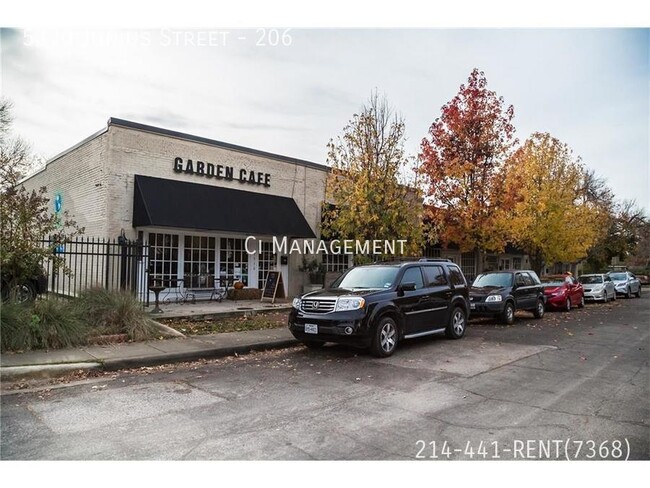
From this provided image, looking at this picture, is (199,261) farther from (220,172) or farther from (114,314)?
(114,314)

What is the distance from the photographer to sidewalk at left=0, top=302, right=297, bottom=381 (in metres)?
7.02

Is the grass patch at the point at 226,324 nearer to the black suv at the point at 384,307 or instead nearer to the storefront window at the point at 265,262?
the black suv at the point at 384,307

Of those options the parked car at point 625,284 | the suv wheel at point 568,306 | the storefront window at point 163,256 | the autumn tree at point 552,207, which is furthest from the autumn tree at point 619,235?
the storefront window at point 163,256

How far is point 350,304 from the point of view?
8.38 m

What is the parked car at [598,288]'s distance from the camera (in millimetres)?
22859

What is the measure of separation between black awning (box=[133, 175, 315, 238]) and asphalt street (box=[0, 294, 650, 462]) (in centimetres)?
669

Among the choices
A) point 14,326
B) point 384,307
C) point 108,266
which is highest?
point 108,266

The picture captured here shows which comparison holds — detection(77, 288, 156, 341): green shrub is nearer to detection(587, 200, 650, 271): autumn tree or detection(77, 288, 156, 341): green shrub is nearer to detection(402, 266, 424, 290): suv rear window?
detection(402, 266, 424, 290): suv rear window

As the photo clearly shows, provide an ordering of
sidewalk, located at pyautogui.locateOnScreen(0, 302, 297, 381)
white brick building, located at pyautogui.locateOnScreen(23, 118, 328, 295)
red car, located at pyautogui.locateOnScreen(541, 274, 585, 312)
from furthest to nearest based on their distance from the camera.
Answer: red car, located at pyautogui.locateOnScreen(541, 274, 585, 312) → white brick building, located at pyautogui.locateOnScreen(23, 118, 328, 295) → sidewalk, located at pyautogui.locateOnScreen(0, 302, 297, 381)

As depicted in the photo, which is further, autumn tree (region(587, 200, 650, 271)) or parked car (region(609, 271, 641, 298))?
autumn tree (region(587, 200, 650, 271))

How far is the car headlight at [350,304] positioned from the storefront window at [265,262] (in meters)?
9.99

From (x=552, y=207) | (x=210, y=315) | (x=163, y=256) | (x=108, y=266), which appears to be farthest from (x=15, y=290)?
(x=552, y=207)

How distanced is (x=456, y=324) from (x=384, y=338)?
291 cm

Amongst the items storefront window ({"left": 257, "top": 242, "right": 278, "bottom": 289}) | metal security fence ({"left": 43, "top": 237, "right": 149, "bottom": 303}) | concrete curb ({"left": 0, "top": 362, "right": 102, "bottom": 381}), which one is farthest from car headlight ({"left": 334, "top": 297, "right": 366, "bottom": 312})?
storefront window ({"left": 257, "top": 242, "right": 278, "bottom": 289})
